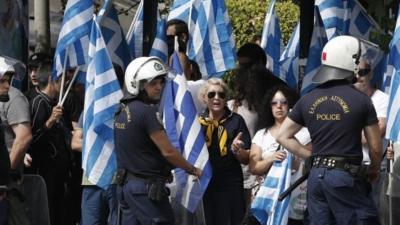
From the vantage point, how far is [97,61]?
436 inches

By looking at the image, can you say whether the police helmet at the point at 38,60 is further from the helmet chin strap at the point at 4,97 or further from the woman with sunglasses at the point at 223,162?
the helmet chin strap at the point at 4,97

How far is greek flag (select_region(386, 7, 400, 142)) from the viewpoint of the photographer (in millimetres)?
9781

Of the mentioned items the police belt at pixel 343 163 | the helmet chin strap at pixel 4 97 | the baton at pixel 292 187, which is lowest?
the baton at pixel 292 187

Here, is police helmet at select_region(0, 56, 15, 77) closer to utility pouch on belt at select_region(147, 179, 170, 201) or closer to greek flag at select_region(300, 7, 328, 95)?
utility pouch on belt at select_region(147, 179, 170, 201)

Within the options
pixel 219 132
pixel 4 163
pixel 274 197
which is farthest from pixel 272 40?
pixel 4 163

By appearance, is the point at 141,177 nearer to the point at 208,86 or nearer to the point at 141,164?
the point at 141,164

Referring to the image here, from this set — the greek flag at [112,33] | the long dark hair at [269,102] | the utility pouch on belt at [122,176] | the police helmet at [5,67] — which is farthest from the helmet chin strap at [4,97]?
the long dark hair at [269,102]

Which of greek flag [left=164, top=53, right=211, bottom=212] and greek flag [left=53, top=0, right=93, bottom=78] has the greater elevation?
greek flag [left=53, top=0, right=93, bottom=78]

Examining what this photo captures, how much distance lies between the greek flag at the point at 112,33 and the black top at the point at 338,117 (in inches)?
124

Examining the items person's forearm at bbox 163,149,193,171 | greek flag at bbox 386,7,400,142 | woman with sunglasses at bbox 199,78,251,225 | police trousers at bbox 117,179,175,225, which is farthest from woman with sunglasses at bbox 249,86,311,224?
police trousers at bbox 117,179,175,225

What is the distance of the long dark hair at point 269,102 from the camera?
34.3ft

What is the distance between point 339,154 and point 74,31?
3.72m

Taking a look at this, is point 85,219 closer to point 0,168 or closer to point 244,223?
point 244,223

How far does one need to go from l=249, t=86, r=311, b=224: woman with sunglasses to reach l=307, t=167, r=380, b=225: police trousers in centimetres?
119
